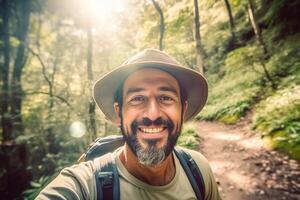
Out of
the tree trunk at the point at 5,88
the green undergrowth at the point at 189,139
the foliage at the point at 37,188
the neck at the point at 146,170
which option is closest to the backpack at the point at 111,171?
the neck at the point at 146,170

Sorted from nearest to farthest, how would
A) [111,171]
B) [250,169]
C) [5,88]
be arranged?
[111,171] < [250,169] < [5,88]

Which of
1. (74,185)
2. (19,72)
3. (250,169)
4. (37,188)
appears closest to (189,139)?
(250,169)

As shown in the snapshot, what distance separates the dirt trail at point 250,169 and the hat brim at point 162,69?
10.8ft

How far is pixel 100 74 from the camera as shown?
32.0 feet

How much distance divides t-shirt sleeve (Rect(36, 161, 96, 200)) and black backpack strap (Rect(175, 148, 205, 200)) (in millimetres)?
853

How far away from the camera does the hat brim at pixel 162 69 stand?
2.17 meters

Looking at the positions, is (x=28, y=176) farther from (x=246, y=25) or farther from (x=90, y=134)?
(x=246, y=25)

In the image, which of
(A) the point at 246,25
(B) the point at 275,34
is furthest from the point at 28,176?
(A) the point at 246,25

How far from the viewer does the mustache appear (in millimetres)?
2059

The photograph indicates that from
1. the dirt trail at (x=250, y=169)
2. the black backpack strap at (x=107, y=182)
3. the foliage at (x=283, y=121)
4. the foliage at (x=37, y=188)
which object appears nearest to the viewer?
the black backpack strap at (x=107, y=182)

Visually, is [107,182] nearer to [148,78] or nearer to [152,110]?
[152,110]

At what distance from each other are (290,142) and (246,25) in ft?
50.4

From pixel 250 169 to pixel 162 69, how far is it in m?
4.81

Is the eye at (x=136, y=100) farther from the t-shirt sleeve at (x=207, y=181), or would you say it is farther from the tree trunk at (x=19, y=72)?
the tree trunk at (x=19, y=72)
